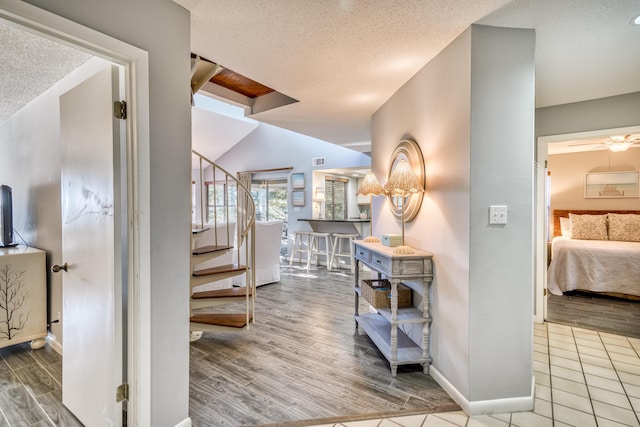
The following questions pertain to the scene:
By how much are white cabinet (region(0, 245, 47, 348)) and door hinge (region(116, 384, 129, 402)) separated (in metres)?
1.88

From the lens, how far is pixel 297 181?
7.04 meters

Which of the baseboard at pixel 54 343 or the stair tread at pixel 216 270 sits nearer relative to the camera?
the stair tread at pixel 216 270

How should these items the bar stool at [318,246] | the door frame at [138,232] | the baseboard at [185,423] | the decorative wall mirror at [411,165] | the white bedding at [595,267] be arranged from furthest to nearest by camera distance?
the bar stool at [318,246], the white bedding at [595,267], the decorative wall mirror at [411,165], the baseboard at [185,423], the door frame at [138,232]

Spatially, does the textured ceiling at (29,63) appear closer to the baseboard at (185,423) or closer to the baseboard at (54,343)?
the baseboard at (54,343)

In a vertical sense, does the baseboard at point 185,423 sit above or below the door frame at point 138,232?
below

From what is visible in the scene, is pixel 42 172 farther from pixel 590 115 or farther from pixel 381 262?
pixel 590 115

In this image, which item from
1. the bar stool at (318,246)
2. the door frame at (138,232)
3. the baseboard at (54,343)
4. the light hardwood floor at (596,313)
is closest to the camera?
the door frame at (138,232)

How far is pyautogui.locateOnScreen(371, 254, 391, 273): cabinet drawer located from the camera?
7.18ft

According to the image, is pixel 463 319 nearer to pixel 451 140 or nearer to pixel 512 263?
pixel 512 263

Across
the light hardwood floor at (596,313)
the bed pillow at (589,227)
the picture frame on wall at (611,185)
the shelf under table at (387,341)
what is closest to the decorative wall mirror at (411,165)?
the shelf under table at (387,341)

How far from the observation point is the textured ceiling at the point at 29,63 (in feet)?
6.31

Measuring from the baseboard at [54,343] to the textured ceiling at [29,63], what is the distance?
2.26 meters

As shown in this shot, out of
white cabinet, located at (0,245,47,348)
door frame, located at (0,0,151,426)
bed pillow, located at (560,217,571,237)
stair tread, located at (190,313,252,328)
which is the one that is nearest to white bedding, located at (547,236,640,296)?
bed pillow, located at (560,217,571,237)

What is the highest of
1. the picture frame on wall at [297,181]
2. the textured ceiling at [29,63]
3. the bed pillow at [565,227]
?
the textured ceiling at [29,63]
